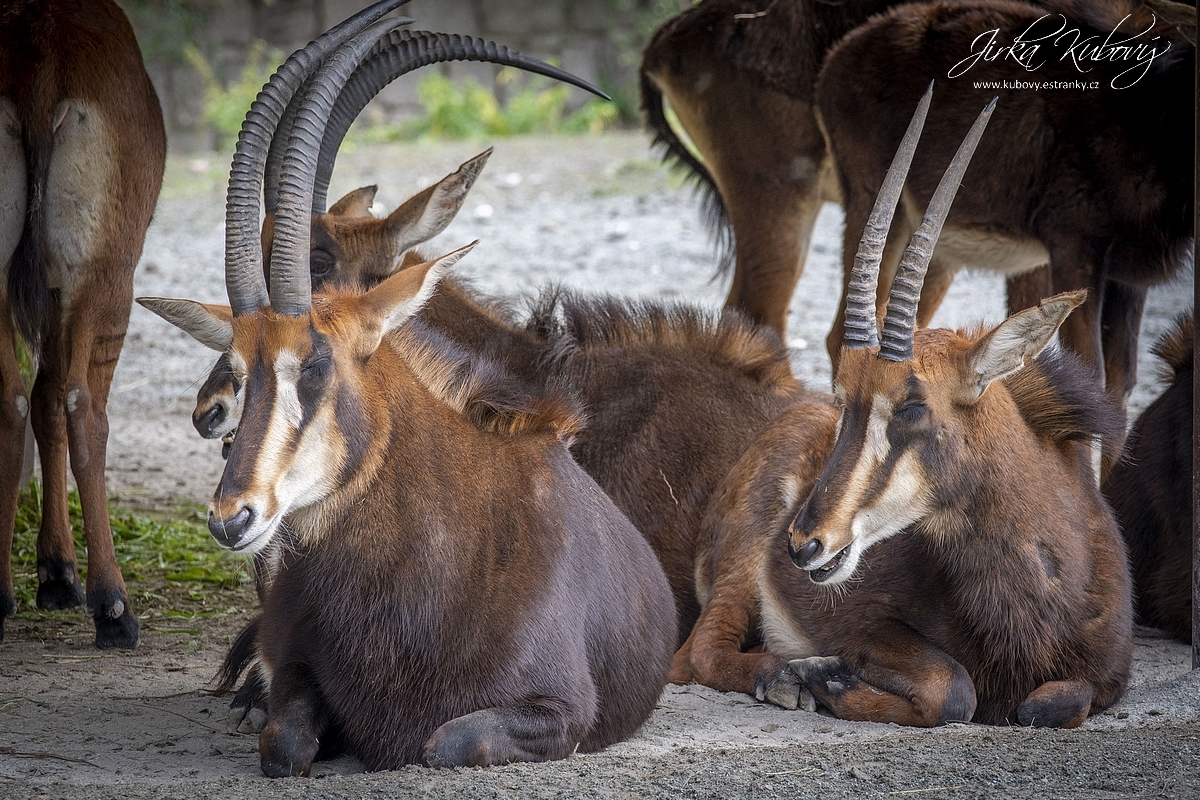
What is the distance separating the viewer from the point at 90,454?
5.37m

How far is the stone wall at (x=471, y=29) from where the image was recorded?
2066 cm

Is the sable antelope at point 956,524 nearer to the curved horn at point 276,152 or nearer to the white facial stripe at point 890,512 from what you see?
the white facial stripe at point 890,512

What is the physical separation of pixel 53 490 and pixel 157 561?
0.85 meters

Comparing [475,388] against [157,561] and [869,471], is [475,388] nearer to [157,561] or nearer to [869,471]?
[869,471]

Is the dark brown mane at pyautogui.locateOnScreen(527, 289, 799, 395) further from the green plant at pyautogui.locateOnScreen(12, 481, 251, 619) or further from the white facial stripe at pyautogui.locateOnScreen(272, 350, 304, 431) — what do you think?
the white facial stripe at pyautogui.locateOnScreen(272, 350, 304, 431)

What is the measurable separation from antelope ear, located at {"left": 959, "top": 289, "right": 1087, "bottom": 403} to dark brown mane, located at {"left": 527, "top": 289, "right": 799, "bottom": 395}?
197 cm

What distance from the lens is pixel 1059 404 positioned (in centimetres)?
452

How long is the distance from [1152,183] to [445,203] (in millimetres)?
3044

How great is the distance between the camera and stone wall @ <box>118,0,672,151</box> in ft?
67.8

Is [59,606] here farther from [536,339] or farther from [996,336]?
[996,336]

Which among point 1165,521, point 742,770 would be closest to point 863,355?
point 742,770

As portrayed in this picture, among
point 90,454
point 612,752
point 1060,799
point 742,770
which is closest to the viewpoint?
point 1060,799

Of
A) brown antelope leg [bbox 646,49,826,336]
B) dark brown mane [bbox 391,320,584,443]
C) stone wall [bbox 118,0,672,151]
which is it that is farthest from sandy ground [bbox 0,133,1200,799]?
stone wall [bbox 118,0,672,151]

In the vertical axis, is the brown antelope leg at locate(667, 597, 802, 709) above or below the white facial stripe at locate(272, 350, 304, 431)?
below
